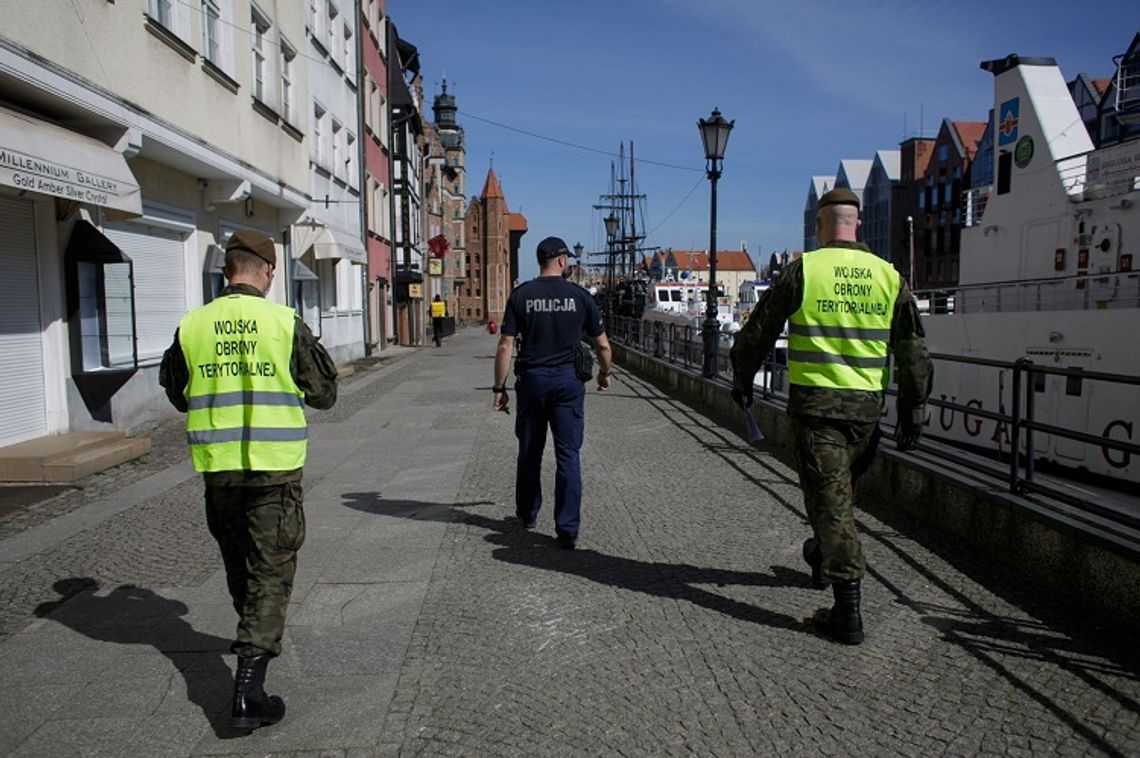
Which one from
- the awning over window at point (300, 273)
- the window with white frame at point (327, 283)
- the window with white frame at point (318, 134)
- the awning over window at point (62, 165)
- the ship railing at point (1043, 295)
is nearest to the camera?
the awning over window at point (62, 165)

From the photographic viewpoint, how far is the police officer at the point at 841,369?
3943mm

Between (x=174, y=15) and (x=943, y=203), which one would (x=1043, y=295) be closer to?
(x=174, y=15)

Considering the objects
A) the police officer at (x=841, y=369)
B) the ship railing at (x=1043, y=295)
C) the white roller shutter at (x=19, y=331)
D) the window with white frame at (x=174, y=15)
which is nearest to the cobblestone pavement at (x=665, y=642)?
the police officer at (x=841, y=369)

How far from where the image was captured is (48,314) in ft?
30.1

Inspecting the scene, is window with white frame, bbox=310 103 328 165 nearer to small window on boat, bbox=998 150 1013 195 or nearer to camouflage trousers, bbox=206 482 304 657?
small window on boat, bbox=998 150 1013 195

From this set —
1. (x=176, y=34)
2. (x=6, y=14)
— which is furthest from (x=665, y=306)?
(x=6, y=14)

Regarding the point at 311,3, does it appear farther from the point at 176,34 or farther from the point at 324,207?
the point at 176,34

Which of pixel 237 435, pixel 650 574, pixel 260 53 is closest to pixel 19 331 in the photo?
pixel 237 435

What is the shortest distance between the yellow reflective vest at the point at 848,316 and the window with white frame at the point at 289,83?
15.7m

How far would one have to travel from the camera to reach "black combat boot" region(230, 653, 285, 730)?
10.3 feet

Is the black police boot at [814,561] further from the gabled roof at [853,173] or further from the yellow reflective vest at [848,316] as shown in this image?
the gabled roof at [853,173]

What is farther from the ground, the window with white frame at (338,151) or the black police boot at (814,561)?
the window with white frame at (338,151)

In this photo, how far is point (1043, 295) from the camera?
11844mm

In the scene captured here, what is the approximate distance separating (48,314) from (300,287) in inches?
427
